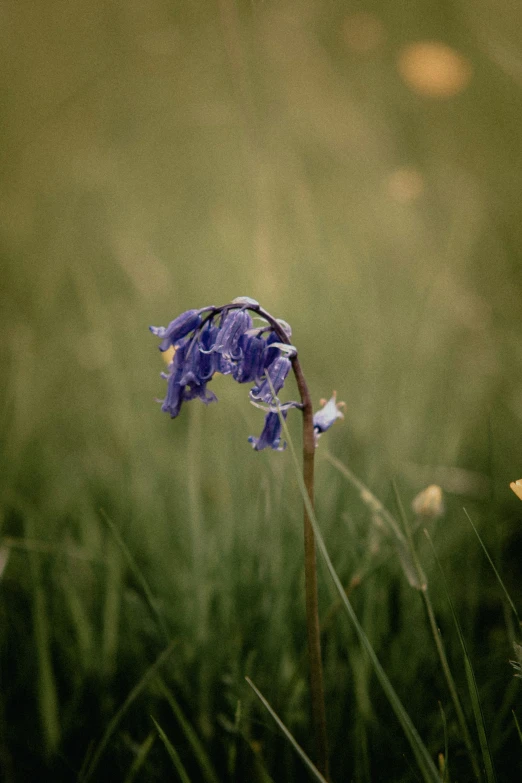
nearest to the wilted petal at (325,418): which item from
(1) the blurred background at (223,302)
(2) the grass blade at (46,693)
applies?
(1) the blurred background at (223,302)

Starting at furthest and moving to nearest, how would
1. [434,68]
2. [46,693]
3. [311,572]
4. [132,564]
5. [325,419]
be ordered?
[434,68] → [46,693] → [132,564] → [325,419] → [311,572]

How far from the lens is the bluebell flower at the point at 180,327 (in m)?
0.97

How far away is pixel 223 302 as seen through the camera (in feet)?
11.0

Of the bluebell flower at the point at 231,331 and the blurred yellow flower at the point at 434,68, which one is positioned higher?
the blurred yellow flower at the point at 434,68

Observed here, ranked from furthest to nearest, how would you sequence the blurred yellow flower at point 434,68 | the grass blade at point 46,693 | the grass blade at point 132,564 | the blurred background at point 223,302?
the blurred yellow flower at point 434,68
the blurred background at point 223,302
the grass blade at point 46,693
the grass blade at point 132,564

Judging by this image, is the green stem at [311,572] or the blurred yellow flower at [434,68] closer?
the green stem at [311,572]

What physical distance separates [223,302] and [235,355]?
96.5 inches

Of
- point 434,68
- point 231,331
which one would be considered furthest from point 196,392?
point 434,68

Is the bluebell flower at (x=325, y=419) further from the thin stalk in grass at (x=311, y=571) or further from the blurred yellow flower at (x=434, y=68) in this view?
the blurred yellow flower at (x=434, y=68)

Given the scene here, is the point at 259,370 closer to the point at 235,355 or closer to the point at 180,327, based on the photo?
the point at 235,355

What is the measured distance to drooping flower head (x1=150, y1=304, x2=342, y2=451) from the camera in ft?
3.03

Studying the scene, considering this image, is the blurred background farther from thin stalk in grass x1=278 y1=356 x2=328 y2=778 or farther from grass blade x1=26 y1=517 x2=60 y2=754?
thin stalk in grass x1=278 y1=356 x2=328 y2=778

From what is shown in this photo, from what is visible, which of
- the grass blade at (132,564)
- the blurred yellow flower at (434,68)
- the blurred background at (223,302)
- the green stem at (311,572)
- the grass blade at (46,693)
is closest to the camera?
the green stem at (311,572)

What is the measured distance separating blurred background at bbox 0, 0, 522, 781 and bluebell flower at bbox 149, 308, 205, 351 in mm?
351
